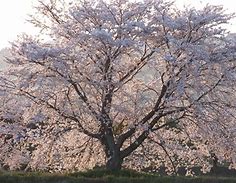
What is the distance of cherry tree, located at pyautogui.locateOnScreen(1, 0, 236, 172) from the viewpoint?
16.0 m

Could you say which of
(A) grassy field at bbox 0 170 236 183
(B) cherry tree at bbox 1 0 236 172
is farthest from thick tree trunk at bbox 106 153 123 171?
(A) grassy field at bbox 0 170 236 183

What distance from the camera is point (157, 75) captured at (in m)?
18.4

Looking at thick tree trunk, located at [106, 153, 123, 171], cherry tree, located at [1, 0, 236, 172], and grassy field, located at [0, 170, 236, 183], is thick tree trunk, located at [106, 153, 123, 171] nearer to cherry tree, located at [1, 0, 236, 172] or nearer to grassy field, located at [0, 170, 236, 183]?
cherry tree, located at [1, 0, 236, 172]

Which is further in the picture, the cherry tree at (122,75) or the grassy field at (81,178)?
the cherry tree at (122,75)

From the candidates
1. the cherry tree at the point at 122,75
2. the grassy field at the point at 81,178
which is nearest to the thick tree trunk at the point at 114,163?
the cherry tree at the point at 122,75

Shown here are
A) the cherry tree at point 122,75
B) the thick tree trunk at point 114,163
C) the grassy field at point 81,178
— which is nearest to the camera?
the grassy field at point 81,178

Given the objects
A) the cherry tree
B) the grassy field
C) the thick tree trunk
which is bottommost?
the grassy field

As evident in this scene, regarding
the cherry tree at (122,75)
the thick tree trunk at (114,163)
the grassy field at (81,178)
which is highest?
the cherry tree at (122,75)

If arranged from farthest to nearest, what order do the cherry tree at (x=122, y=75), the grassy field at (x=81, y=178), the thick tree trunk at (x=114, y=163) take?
1. the thick tree trunk at (x=114, y=163)
2. the cherry tree at (x=122, y=75)
3. the grassy field at (x=81, y=178)

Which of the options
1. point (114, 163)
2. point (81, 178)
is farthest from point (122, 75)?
point (81, 178)

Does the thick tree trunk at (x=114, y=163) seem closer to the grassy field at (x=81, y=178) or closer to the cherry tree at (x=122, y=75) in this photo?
the cherry tree at (x=122, y=75)

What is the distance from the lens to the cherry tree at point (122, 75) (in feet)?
52.4

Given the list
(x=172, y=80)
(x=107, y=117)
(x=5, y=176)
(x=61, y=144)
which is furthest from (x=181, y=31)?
(x=5, y=176)

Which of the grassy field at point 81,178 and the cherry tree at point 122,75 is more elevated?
the cherry tree at point 122,75
